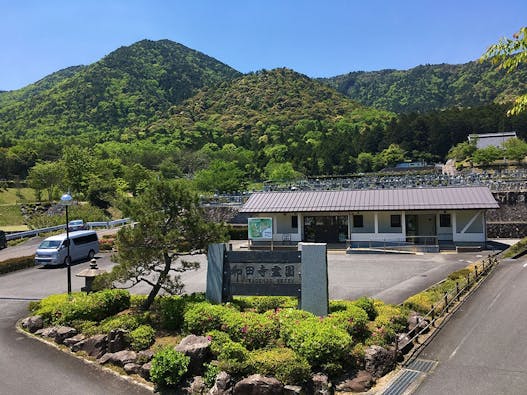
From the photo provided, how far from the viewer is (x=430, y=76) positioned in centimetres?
16688

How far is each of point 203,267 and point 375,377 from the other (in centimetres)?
1368

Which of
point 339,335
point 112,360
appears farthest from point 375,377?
point 112,360

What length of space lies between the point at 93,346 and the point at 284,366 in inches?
174

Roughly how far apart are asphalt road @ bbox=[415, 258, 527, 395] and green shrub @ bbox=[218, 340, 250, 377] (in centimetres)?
302

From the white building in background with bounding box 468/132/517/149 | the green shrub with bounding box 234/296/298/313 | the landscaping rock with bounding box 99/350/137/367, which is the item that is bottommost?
the landscaping rock with bounding box 99/350/137/367

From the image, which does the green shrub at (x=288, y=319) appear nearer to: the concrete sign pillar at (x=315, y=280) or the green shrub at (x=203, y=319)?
the concrete sign pillar at (x=315, y=280)

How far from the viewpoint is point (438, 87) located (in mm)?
156625

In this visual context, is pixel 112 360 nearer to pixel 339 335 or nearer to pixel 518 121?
pixel 339 335

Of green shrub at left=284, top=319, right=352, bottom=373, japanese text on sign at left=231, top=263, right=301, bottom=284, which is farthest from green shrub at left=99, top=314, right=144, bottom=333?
green shrub at left=284, top=319, right=352, bottom=373

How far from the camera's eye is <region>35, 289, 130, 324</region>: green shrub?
9898 millimetres

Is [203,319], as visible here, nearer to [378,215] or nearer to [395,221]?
[378,215]

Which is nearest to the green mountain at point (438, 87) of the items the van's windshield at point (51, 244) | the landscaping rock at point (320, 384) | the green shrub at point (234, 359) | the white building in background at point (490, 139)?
the white building in background at point (490, 139)

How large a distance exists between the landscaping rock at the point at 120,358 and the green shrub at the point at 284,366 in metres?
2.59

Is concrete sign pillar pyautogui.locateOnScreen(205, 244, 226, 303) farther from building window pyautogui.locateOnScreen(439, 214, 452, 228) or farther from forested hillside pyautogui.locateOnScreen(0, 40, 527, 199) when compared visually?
forested hillside pyautogui.locateOnScreen(0, 40, 527, 199)
